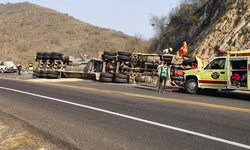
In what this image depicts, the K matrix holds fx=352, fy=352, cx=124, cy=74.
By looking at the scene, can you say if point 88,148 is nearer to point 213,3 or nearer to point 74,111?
point 74,111

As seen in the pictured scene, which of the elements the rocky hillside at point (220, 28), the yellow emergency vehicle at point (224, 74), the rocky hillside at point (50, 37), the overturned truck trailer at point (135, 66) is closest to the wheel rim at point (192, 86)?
the yellow emergency vehicle at point (224, 74)

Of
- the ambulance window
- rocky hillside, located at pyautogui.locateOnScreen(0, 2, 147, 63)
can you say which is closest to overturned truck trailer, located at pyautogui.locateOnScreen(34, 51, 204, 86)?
the ambulance window

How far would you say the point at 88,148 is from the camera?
686 centimetres

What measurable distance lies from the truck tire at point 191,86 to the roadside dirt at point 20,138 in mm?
10000

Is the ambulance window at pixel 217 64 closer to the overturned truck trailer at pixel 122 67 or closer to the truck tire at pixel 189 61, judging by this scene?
the overturned truck trailer at pixel 122 67

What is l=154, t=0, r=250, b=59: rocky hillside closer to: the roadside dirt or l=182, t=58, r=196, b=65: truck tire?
l=182, t=58, r=196, b=65: truck tire

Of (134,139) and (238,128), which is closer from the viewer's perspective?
(134,139)

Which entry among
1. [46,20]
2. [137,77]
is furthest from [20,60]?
[137,77]

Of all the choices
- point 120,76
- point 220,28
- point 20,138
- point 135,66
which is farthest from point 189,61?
point 20,138

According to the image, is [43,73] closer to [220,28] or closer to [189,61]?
[189,61]

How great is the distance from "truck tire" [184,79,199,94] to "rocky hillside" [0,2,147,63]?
47687 mm

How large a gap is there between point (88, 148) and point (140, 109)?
4.75 meters

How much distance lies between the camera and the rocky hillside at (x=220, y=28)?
29.4 meters

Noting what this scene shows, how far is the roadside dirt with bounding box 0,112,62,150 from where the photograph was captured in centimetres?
725
